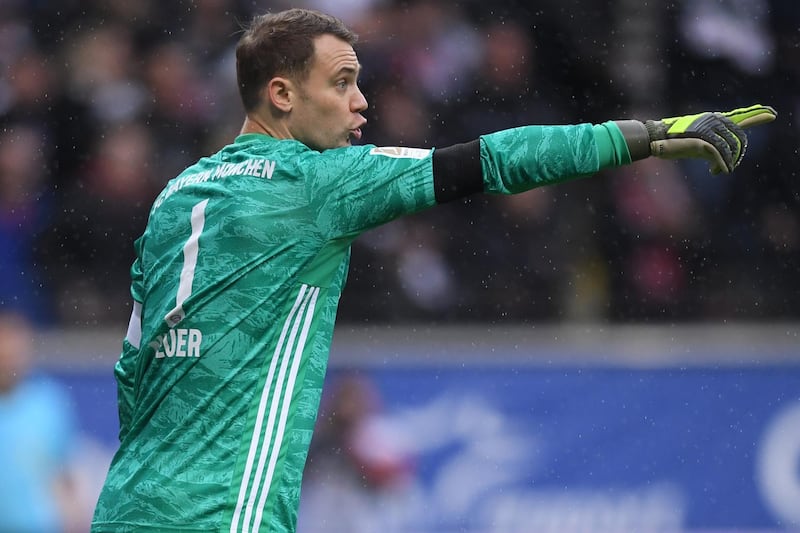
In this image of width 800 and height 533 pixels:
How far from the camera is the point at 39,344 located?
727 cm

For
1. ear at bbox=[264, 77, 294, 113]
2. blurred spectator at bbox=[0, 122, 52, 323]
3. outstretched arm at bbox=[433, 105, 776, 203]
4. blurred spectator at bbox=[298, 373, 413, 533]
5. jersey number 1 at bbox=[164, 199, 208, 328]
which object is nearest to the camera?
outstretched arm at bbox=[433, 105, 776, 203]

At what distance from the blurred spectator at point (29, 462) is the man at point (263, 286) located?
3.76 meters

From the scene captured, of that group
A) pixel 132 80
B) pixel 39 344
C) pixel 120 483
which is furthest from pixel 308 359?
pixel 132 80

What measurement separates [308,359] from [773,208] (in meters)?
6.69

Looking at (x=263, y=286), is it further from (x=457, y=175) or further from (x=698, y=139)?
(x=698, y=139)

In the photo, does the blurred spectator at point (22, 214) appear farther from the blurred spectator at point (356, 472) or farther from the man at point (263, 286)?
the man at point (263, 286)

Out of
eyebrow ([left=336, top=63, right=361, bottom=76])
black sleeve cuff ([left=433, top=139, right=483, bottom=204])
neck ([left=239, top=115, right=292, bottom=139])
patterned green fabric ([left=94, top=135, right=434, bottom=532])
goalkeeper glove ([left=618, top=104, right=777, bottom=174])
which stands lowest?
patterned green fabric ([left=94, top=135, right=434, bottom=532])

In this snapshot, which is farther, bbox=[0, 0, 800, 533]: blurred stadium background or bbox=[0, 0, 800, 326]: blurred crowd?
bbox=[0, 0, 800, 326]: blurred crowd

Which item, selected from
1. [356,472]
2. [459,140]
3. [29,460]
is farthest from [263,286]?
[459,140]

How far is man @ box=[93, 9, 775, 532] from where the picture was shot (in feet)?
9.60

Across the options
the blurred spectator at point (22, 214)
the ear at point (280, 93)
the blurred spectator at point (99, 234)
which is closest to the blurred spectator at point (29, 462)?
the blurred spectator at point (22, 214)

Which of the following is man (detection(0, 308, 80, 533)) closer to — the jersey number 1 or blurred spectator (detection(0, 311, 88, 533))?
blurred spectator (detection(0, 311, 88, 533))

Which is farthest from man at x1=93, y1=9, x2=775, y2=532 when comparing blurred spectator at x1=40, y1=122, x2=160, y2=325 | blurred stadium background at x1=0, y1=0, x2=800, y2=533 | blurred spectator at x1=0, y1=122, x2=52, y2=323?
blurred spectator at x1=40, y1=122, x2=160, y2=325

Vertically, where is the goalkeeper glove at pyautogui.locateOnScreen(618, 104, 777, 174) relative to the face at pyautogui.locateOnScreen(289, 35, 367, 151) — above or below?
below
